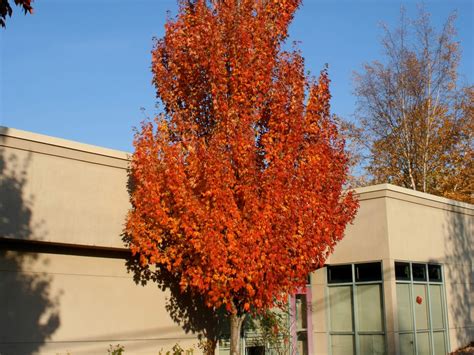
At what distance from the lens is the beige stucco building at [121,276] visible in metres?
12.1

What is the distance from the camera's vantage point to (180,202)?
12.1 m

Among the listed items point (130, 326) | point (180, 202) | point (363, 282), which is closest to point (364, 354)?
point (363, 282)

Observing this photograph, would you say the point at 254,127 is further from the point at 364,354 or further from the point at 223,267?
the point at 364,354

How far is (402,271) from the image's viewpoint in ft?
59.6

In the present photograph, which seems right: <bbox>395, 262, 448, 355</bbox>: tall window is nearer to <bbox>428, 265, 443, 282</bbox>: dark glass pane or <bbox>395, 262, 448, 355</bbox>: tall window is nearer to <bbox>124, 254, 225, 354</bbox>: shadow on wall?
<bbox>428, 265, 443, 282</bbox>: dark glass pane

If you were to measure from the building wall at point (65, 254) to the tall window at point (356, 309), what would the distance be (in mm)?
6291

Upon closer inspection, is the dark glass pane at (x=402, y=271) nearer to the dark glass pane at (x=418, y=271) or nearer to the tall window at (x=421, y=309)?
the tall window at (x=421, y=309)

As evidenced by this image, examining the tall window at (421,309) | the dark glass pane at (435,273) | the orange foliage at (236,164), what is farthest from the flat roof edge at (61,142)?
the dark glass pane at (435,273)

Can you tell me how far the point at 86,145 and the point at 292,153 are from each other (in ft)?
14.5

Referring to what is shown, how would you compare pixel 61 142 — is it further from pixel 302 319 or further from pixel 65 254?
pixel 302 319

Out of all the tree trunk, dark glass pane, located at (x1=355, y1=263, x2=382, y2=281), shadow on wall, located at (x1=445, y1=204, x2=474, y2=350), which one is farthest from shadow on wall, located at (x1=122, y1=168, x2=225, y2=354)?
shadow on wall, located at (x1=445, y1=204, x2=474, y2=350)

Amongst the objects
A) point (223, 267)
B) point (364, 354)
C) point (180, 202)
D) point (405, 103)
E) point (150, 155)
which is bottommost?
point (364, 354)

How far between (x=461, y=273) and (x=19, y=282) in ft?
49.1

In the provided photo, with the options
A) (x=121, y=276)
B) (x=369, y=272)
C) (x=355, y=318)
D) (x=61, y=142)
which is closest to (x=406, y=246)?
(x=369, y=272)
